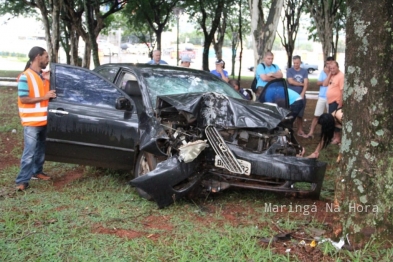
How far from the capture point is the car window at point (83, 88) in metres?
5.52

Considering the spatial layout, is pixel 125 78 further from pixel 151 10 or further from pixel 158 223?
pixel 151 10

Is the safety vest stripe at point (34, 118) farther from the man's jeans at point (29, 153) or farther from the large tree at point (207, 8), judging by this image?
the large tree at point (207, 8)

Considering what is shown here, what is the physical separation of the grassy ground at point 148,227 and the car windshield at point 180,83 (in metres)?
1.24

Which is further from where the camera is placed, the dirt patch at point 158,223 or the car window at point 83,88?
the car window at point 83,88

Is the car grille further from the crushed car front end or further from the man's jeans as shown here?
the man's jeans

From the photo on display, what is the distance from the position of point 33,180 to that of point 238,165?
2.82 meters

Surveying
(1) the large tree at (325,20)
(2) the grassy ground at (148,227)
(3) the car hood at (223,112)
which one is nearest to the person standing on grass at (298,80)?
(2) the grassy ground at (148,227)

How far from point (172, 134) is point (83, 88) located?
1526mm

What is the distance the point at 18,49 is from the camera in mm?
52531

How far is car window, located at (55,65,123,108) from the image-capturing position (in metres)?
5.52

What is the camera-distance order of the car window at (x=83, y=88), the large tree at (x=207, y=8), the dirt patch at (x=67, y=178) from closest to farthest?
the car window at (x=83, y=88) → the dirt patch at (x=67, y=178) → the large tree at (x=207, y=8)

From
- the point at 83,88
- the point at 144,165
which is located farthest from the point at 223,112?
the point at 83,88

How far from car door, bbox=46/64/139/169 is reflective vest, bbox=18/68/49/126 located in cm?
8

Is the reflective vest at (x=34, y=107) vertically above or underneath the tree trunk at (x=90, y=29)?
underneath
